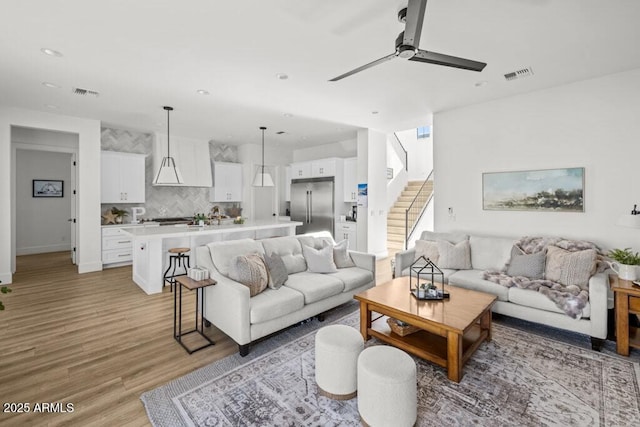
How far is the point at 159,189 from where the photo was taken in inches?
272

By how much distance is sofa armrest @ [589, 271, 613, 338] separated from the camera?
2.61 m

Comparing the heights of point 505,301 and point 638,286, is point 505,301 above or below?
below

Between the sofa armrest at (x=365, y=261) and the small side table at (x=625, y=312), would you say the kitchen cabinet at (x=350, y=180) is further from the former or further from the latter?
the small side table at (x=625, y=312)

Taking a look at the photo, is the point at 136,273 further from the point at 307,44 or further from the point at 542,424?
the point at 542,424

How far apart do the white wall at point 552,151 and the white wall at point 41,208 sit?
8.43 metres

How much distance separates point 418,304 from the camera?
263 centimetres

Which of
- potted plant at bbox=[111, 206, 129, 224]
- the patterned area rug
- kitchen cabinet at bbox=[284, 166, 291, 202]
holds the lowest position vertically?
the patterned area rug

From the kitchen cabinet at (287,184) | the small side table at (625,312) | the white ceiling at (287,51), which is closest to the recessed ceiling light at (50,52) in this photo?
the white ceiling at (287,51)

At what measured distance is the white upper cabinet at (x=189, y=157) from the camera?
6.49 meters

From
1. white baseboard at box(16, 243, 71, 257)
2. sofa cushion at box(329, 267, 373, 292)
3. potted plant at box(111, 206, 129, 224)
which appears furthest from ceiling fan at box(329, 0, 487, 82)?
white baseboard at box(16, 243, 71, 257)

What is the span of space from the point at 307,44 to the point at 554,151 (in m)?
3.42

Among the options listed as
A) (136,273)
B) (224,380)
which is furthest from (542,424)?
(136,273)

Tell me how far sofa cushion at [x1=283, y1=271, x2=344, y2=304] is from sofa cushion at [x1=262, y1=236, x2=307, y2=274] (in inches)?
4.8

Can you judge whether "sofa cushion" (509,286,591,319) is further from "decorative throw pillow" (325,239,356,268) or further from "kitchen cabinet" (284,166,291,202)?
"kitchen cabinet" (284,166,291,202)
